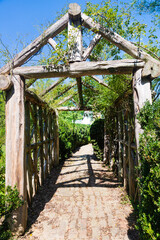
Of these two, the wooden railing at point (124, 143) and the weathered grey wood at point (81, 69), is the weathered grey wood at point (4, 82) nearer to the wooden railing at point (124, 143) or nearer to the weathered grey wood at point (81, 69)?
the weathered grey wood at point (81, 69)

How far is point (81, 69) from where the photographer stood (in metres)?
3.46

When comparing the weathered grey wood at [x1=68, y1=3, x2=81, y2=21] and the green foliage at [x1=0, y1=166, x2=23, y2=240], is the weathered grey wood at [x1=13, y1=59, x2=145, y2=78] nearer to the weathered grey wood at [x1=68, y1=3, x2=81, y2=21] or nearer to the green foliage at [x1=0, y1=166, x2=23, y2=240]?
the weathered grey wood at [x1=68, y1=3, x2=81, y2=21]

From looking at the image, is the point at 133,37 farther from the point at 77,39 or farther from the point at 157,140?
the point at 157,140

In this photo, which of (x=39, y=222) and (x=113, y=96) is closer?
(x=39, y=222)

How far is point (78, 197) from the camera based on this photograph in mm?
4836

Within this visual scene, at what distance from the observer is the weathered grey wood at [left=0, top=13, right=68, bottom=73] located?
3442mm

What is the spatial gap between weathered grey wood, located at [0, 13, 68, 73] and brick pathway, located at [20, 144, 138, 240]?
3027mm

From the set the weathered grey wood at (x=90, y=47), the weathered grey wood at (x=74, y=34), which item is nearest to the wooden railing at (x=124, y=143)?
the weathered grey wood at (x=90, y=47)

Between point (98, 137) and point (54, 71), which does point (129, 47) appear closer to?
point (54, 71)

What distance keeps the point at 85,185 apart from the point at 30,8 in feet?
16.2

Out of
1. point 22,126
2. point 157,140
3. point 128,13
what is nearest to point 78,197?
point 22,126

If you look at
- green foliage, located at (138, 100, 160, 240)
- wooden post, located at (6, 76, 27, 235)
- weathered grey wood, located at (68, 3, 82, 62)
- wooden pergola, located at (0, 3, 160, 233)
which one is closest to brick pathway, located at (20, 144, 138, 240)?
wooden post, located at (6, 76, 27, 235)

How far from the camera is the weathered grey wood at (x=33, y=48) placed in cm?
344

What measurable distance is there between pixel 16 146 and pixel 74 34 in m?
2.42
